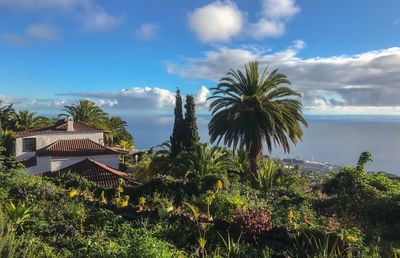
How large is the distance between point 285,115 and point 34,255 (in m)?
20.4

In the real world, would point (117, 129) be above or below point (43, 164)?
above

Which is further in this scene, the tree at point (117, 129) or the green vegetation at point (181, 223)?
the tree at point (117, 129)

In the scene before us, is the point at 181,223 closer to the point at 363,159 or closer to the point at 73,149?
the point at 363,159

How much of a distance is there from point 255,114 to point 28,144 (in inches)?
1137

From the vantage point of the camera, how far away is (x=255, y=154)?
24.8m

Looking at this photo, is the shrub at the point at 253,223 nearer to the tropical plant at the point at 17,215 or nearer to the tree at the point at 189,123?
the tropical plant at the point at 17,215

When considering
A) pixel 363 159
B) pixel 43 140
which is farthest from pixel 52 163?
pixel 363 159

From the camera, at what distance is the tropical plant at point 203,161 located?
890 inches

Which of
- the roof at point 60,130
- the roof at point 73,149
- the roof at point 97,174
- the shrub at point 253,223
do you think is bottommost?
the roof at point 97,174

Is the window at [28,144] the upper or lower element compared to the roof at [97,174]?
upper

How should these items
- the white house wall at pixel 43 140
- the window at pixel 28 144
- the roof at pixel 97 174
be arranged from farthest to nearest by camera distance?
the window at pixel 28 144 → the white house wall at pixel 43 140 → the roof at pixel 97 174

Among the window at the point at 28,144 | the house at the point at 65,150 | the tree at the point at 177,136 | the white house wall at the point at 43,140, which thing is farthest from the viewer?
the window at the point at 28,144

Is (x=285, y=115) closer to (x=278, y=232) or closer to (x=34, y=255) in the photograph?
(x=278, y=232)

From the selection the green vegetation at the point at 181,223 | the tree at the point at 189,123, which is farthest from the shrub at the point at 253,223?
the tree at the point at 189,123
